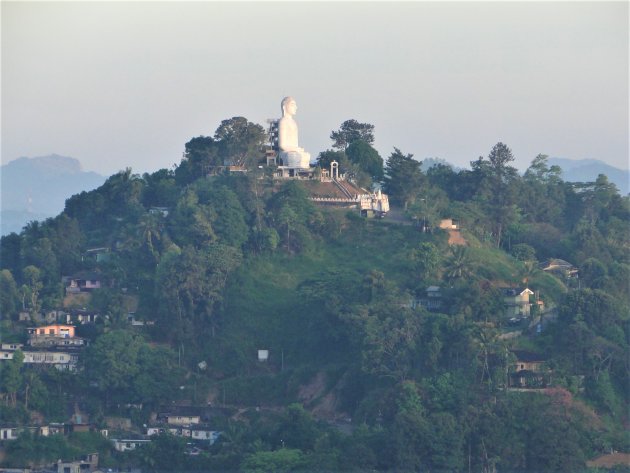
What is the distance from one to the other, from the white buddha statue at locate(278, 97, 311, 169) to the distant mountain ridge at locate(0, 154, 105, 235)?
2858 inches

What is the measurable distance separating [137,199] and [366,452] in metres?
15.2

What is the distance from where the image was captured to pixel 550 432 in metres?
36.8

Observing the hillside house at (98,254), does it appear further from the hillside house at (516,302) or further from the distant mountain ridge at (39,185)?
the distant mountain ridge at (39,185)

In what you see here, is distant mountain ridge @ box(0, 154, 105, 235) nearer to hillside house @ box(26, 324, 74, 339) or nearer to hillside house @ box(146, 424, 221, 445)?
hillside house @ box(26, 324, 74, 339)

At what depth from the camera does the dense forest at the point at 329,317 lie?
37.8m

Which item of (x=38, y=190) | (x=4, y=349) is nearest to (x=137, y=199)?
(x=4, y=349)

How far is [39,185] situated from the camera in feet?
474

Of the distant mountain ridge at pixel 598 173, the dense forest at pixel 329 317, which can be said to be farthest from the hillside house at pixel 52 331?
the distant mountain ridge at pixel 598 173

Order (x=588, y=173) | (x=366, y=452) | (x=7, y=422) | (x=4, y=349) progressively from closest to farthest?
(x=366, y=452) → (x=7, y=422) → (x=4, y=349) → (x=588, y=173)

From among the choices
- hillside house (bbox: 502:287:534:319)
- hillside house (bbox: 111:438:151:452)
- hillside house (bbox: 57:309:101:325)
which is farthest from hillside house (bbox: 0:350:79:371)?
hillside house (bbox: 502:287:534:319)

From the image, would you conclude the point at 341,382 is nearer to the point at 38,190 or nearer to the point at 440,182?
the point at 440,182

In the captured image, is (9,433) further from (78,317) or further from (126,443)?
(78,317)

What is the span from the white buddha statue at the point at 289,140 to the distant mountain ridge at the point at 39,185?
72.6 meters

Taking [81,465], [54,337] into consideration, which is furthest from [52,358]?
[81,465]
